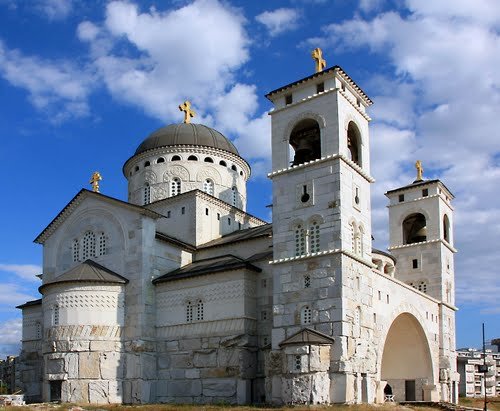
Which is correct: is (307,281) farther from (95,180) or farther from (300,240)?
(95,180)

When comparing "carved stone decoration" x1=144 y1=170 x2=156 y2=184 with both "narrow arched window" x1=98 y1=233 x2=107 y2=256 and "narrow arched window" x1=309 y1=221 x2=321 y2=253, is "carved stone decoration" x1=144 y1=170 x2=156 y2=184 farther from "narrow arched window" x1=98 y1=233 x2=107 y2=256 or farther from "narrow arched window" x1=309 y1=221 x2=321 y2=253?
"narrow arched window" x1=309 y1=221 x2=321 y2=253

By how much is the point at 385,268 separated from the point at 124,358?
60.0ft

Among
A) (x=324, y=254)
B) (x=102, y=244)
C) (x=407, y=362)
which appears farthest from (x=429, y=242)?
(x=102, y=244)

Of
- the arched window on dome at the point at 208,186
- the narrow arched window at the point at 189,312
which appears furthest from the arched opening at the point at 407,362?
the arched window on dome at the point at 208,186

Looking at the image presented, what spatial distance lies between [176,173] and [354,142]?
603 inches

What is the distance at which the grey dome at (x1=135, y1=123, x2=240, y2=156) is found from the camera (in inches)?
1929

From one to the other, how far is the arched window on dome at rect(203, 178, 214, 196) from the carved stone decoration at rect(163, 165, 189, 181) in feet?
4.36

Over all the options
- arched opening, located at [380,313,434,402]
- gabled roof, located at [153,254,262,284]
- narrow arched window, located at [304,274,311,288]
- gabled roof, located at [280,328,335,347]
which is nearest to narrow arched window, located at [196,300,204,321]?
gabled roof, located at [153,254,262,284]

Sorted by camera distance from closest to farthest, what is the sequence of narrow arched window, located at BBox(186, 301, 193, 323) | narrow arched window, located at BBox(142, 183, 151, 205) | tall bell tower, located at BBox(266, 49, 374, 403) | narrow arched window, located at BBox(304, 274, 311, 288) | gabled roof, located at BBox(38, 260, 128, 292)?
tall bell tower, located at BBox(266, 49, 374, 403), narrow arched window, located at BBox(304, 274, 311, 288), narrow arched window, located at BBox(186, 301, 193, 323), gabled roof, located at BBox(38, 260, 128, 292), narrow arched window, located at BBox(142, 183, 151, 205)

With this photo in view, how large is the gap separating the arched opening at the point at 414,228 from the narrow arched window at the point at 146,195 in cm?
1832

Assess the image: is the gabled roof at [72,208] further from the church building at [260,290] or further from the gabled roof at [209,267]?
the gabled roof at [209,267]

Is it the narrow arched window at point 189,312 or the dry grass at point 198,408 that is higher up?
the narrow arched window at point 189,312

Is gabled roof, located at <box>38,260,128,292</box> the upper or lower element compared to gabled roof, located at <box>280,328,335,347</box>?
upper

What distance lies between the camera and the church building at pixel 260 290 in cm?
3319
